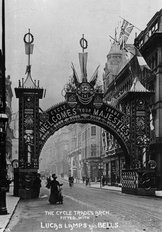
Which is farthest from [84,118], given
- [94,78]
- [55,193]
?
[55,193]

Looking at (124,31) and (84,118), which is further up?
(124,31)

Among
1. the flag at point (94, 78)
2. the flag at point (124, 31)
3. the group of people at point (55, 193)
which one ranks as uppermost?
the flag at point (124, 31)

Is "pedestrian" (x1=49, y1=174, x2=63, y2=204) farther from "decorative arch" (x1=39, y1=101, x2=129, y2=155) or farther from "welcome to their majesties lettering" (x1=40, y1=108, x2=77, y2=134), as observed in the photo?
"welcome to their majesties lettering" (x1=40, y1=108, x2=77, y2=134)

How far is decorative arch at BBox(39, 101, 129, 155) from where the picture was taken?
32500mm

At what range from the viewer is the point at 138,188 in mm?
32406

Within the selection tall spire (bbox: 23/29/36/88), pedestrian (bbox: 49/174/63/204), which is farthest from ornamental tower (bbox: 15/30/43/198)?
pedestrian (bbox: 49/174/63/204)

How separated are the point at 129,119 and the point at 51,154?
4227 inches

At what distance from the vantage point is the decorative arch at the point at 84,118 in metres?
32.5

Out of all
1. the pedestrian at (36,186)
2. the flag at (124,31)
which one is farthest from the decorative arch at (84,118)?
the flag at (124,31)

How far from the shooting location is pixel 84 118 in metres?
33.2

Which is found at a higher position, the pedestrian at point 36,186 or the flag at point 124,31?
the flag at point 124,31

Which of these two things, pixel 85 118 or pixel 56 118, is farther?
pixel 85 118

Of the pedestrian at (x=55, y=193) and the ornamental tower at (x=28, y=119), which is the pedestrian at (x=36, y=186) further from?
the pedestrian at (x=55, y=193)

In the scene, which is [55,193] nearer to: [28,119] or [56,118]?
[28,119]
